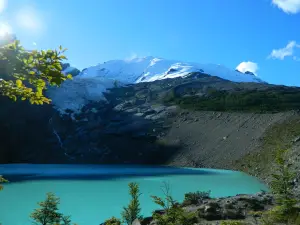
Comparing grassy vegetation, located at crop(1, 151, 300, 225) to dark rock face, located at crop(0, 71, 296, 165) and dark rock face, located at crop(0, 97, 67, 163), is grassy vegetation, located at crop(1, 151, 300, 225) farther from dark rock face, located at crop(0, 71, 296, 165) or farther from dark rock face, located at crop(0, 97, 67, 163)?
dark rock face, located at crop(0, 97, 67, 163)

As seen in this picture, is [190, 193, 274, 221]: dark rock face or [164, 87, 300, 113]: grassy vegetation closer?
[190, 193, 274, 221]: dark rock face

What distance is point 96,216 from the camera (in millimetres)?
19719

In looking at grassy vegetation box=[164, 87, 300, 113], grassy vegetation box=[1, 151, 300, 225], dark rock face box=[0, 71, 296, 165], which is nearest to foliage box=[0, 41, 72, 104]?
grassy vegetation box=[1, 151, 300, 225]

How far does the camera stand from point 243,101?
301 feet

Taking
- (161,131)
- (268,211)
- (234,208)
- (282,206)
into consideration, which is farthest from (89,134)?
(282,206)

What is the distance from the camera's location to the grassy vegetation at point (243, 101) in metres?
84.6

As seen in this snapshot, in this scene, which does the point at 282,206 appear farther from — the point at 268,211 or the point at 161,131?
the point at 161,131

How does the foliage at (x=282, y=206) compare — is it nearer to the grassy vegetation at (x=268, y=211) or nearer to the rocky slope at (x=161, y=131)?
the grassy vegetation at (x=268, y=211)

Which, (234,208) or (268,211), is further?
(234,208)

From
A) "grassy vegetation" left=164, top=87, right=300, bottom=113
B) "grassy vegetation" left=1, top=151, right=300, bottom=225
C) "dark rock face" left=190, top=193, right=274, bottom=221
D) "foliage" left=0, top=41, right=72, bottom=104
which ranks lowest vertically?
"dark rock face" left=190, top=193, right=274, bottom=221

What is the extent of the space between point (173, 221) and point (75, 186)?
92.8ft

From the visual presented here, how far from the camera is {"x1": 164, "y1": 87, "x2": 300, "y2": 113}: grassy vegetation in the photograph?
3330 inches

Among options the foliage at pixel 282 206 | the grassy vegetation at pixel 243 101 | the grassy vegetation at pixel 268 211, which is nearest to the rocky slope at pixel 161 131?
the grassy vegetation at pixel 243 101

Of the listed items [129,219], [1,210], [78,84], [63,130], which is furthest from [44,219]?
[78,84]
